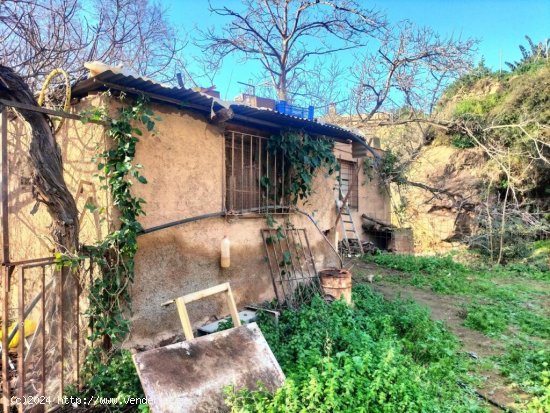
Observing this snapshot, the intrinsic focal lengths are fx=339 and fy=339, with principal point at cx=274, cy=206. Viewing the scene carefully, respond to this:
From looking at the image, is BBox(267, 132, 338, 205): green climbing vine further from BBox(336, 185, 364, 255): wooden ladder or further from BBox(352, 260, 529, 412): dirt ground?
BBox(336, 185, 364, 255): wooden ladder

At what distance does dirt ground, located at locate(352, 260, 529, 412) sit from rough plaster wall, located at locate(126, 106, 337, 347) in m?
3.07

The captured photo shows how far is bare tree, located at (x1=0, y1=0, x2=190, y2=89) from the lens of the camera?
16.8 ft

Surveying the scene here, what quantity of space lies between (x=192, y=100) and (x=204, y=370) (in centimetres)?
298

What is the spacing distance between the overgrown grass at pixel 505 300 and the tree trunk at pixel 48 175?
4889 millimetres

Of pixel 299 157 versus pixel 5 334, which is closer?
pixel 5 334

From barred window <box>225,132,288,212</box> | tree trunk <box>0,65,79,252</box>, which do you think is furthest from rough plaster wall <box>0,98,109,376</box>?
barred window <box>225,132,288,212</box>

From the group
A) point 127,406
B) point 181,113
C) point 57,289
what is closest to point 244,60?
point 181,113

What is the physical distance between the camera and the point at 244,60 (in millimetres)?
11852

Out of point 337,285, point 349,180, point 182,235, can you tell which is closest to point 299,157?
point 337,285

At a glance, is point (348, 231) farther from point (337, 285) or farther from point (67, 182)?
point (67, 182)

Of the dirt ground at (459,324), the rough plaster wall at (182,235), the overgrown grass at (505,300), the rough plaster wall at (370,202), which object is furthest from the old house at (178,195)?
the rough plaster wall at (370,202)

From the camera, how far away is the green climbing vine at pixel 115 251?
10.9ft

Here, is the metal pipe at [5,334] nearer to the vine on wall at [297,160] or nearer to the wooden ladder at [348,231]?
the vine on wall at [297,160]

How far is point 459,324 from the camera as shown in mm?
5598
